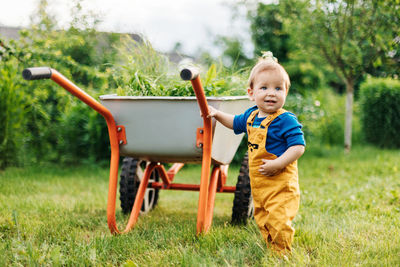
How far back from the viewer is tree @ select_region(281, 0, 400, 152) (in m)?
4.64

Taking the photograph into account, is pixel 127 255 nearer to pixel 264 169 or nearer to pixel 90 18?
pixel 264 169

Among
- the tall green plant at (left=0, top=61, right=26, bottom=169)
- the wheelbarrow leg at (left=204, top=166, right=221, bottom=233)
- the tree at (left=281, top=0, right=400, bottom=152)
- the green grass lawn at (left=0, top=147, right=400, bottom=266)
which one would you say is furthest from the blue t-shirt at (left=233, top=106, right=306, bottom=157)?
the tall green plant at (left=0, top=61, right=26, bottom=169)

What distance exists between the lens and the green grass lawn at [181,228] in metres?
1.95

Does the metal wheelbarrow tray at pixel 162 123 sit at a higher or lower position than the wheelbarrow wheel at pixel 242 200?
higher

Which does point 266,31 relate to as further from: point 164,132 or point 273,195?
point 273,195

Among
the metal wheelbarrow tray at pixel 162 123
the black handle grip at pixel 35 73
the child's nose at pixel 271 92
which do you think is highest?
the black handle grip at pixel 35 73

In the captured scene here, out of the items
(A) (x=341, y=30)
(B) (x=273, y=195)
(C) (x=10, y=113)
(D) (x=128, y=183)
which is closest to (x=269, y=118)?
(B) (x=273, y=195)

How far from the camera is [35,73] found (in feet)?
5.49

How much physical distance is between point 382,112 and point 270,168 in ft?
19.4

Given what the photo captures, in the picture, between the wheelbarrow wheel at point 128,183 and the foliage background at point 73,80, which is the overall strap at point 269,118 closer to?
the foliage background at point 73,80

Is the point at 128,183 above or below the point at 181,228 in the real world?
above

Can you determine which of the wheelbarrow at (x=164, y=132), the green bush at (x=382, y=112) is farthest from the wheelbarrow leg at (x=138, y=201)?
the green bush at (x=382, y=112)

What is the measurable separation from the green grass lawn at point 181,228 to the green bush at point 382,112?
2.60m

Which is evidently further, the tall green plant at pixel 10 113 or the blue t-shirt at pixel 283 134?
the tall green plant at pixel 10 113
